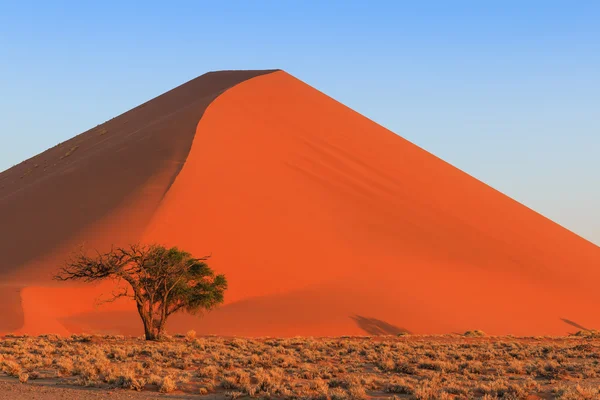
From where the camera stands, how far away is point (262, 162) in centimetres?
4416

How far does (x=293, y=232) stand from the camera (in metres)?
38.0

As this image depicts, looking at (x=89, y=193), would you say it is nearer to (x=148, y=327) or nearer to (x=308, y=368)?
(x=148, y=327)

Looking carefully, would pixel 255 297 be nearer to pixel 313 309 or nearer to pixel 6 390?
pixel 313 309

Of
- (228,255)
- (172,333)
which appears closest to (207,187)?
(228,255)

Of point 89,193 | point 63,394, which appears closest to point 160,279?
point 63,394

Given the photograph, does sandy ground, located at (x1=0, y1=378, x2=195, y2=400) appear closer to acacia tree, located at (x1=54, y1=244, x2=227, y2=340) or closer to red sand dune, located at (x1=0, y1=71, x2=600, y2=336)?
acacia tree, located at (x1=54, y1=244, x2=227, y2=340)

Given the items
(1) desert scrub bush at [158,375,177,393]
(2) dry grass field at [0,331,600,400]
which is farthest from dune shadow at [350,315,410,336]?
(1) desert scrub bush at [158,375,177,393]

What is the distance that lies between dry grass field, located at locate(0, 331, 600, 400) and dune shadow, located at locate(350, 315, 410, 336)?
223 inches

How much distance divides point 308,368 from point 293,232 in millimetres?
21446

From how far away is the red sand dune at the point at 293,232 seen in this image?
104ft

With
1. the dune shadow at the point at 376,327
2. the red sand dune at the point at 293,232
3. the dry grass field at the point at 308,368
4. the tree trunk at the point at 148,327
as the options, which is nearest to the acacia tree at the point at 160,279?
the tree trunk at the point at 148,327

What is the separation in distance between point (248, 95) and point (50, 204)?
2026 cm

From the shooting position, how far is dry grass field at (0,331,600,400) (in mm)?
13211

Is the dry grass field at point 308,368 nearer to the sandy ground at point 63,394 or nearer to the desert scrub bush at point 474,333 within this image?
the sandy ground at point 63,394
